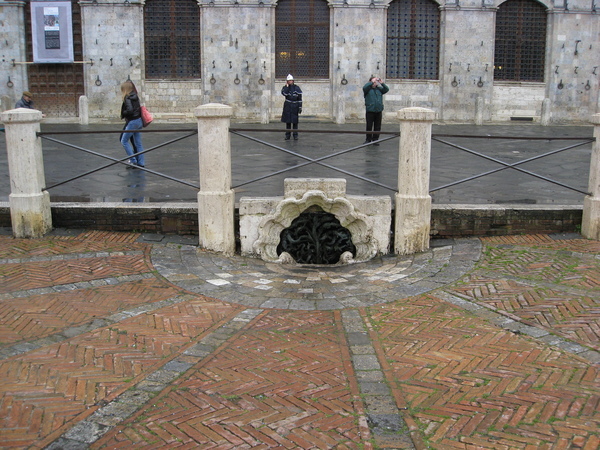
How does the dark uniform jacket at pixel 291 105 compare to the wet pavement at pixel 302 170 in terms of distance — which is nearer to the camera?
the wet pavement at pixel 302 170

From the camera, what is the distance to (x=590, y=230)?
8250 millimetres

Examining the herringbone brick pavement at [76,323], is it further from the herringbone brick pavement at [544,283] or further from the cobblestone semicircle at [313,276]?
the herringbone brick pavement at [544,283]

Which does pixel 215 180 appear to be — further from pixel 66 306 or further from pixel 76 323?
pixel 76 323

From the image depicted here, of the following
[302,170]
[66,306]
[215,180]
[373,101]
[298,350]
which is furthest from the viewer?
[373,101]

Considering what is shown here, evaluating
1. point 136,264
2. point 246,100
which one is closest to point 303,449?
point 136,264

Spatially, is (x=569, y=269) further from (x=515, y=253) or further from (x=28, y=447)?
(x=28, y=447)

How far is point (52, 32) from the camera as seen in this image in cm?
2188

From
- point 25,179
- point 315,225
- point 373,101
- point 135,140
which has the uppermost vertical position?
point 373,101

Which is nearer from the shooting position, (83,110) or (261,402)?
(261,402)

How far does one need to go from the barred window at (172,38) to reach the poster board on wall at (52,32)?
99.9 inches

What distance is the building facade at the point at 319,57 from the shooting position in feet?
72.2

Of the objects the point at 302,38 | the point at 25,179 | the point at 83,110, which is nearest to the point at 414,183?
the point at 25,179

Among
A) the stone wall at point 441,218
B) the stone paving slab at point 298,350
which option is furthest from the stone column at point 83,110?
the stone paving slab at point 298,350

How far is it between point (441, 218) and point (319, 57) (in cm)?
1540
